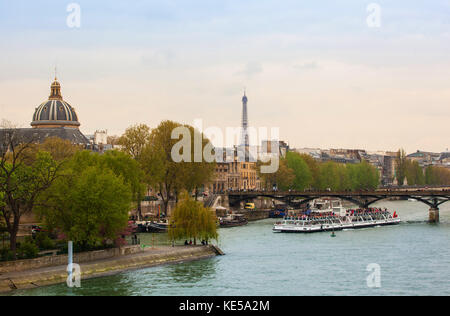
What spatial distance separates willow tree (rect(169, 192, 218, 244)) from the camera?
5367cm

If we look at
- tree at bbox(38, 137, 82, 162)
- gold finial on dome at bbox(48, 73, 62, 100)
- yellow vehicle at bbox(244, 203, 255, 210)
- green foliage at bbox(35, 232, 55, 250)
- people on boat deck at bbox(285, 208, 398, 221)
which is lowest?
green foliage at bbox(35, 232, 55, 250)

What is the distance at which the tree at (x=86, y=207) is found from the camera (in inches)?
1807

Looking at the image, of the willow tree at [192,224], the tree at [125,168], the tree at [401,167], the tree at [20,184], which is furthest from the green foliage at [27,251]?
the tree at [401,167]

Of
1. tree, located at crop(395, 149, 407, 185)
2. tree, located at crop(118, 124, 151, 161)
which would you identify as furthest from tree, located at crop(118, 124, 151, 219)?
tree, located at crop(395, 149, 407, 185)

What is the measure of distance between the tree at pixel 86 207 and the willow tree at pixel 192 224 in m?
6.38

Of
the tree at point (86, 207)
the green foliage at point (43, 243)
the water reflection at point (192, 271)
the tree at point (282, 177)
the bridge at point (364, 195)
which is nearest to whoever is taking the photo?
the water reflection at point (192, 271)

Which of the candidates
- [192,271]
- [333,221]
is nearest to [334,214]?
[333,221]

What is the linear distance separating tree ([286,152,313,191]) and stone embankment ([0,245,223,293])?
7310 centimetres

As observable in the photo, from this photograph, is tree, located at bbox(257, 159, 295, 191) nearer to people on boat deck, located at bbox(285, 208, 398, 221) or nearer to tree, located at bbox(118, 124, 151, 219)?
people on boat deck, located at bbox(285, 208, 398, 221)

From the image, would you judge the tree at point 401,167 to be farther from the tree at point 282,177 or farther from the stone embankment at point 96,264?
the stone embankment at point 96,264

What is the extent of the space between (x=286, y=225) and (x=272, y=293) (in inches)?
1454
